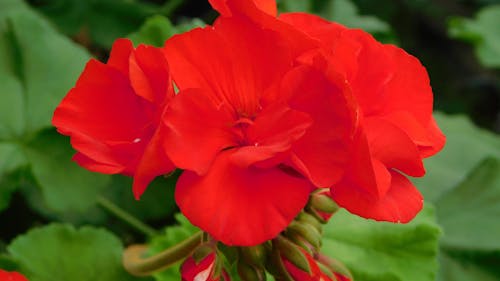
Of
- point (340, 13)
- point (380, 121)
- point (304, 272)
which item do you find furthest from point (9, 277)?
point (340, 13)

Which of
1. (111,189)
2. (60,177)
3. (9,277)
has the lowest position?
(111,189)

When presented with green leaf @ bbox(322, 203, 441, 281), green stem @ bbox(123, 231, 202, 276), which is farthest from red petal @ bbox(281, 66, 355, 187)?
green leaf @ bbox(322, 203, 441, 281)

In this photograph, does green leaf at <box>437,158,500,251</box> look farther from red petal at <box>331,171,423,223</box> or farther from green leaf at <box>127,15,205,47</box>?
red petal at <box>331,171,423,223</box>

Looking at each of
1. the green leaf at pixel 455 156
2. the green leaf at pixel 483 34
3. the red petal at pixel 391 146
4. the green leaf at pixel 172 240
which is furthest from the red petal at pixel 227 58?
the green leaf at pixel 483 34

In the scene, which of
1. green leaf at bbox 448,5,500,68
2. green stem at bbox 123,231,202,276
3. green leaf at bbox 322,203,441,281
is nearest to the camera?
green stem at bbox 123,231,202,276

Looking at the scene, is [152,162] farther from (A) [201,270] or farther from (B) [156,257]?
(B) [156,257]
